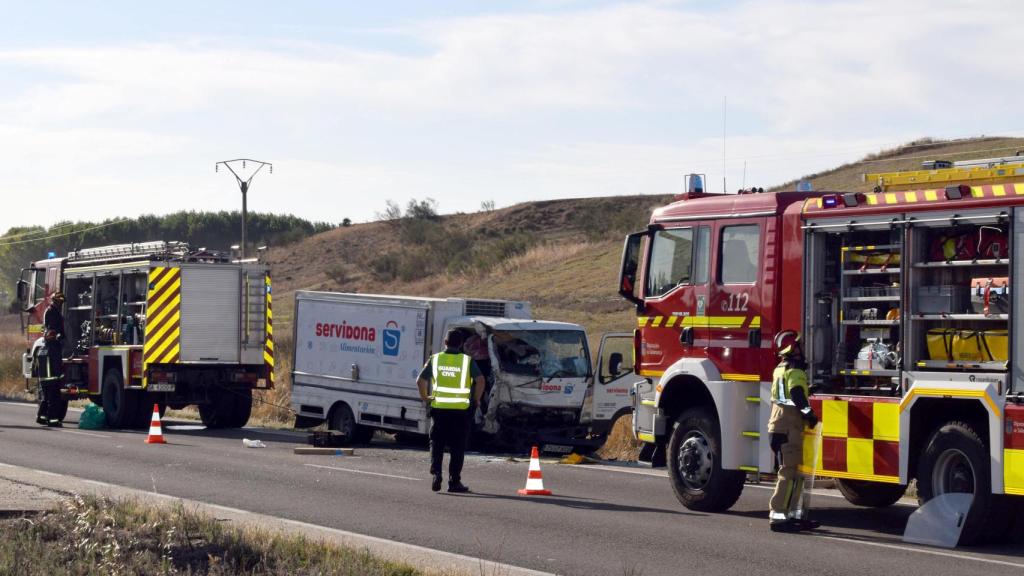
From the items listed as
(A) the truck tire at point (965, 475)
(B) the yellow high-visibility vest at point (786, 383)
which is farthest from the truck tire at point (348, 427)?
(A) the truck tire at point (965, 475)

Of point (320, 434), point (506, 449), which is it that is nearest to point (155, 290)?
point (320, 434)

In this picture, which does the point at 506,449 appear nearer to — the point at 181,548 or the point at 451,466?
the point at 451,466

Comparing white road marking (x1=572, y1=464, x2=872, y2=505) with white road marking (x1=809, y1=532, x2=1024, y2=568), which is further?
white road marking (x1=572, y1=464, x2=872, y2=505)

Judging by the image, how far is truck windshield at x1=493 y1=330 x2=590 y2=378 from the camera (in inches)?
766

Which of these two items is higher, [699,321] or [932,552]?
[699,321]

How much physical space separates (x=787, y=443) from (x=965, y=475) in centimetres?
157

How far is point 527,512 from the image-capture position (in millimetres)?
12805

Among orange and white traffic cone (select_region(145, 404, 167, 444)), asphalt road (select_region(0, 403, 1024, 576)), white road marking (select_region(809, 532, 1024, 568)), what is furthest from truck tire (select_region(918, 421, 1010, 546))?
orange and white traffic cone (select_region(145, 404, 167, 444))

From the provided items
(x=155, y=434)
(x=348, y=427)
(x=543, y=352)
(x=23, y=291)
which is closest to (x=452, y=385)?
(x=543, y=352)

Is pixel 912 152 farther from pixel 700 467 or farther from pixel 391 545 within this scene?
pixel 391 545

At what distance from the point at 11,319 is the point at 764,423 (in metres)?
79.6

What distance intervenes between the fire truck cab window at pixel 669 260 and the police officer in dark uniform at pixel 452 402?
2.12 meters

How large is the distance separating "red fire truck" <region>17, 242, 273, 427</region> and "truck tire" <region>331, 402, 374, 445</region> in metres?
3.51

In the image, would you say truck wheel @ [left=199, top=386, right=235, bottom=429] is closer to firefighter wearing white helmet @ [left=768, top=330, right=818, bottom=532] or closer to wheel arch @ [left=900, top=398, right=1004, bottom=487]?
firefighter wearing white helmet @ [left=768, top=330, right=818, bottom=532]
